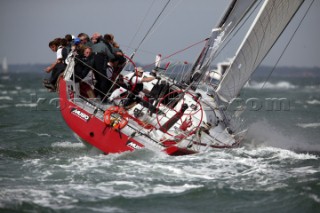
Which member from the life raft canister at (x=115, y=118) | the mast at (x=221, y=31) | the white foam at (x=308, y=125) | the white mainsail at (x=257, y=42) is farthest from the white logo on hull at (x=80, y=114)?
the white foam at (x=308, y=125)

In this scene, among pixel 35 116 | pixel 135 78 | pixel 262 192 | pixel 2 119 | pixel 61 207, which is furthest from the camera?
pixel 35 116

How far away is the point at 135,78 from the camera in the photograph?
635 inches

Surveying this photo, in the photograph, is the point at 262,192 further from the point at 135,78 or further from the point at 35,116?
the point at 35,116

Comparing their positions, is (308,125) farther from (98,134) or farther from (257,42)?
(98,134)

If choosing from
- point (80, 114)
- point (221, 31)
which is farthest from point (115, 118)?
point (221, 31)

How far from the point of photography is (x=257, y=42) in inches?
654

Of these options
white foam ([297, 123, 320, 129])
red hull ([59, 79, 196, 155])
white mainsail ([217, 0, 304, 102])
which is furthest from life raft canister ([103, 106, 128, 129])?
white foam ([297, 123, 320, 129])

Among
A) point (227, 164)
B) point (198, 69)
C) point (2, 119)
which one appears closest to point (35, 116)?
point (2, 119)

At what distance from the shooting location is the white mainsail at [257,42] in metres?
16.3

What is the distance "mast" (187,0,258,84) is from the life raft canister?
8.49 ft

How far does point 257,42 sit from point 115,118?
13.5ft

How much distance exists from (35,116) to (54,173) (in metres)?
15.1

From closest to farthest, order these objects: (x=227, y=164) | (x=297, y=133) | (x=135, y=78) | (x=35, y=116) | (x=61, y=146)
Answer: (x=227, y=164)
(x=135, y=78)
(x=61, y=146)
(x=297, y=133)
(x=35, y=116)

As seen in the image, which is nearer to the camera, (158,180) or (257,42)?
(158,180)
